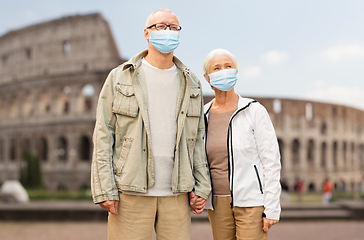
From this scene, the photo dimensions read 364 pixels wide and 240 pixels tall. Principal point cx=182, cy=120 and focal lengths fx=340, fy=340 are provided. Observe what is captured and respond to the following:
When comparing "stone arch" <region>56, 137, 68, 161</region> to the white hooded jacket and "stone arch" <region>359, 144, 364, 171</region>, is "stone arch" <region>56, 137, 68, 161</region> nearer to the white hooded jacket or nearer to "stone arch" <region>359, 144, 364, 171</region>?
the white hooded jacket

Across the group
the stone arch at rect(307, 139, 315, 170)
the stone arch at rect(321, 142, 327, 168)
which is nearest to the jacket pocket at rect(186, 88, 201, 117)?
the stone arch at rect(307, 139, 315, 170)

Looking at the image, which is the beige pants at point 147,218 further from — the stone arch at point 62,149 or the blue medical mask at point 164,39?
the stone arch at point 62,149

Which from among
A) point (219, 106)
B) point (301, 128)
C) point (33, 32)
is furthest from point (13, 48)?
point (219, 106)

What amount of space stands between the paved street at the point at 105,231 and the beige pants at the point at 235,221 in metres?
5.00

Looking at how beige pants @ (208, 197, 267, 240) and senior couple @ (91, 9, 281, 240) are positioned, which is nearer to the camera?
senior couple @ (91, 9, 281, 240)

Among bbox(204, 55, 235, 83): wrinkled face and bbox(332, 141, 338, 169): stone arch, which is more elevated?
bbox(204, 55, 235, 83): wrinkled face

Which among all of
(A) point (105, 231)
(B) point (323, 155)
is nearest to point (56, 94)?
(A) point (105, 231)

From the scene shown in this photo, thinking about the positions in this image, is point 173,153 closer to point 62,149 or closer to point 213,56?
point 213,56

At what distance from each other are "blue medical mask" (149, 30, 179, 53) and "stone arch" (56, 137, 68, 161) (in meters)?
21.7

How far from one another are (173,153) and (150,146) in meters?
0.18

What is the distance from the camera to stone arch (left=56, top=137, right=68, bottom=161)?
75.2ft

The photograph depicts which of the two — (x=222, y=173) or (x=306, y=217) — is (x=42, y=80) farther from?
(x=222, y=173)

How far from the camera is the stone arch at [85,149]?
22784 mm

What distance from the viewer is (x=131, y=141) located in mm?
2283
